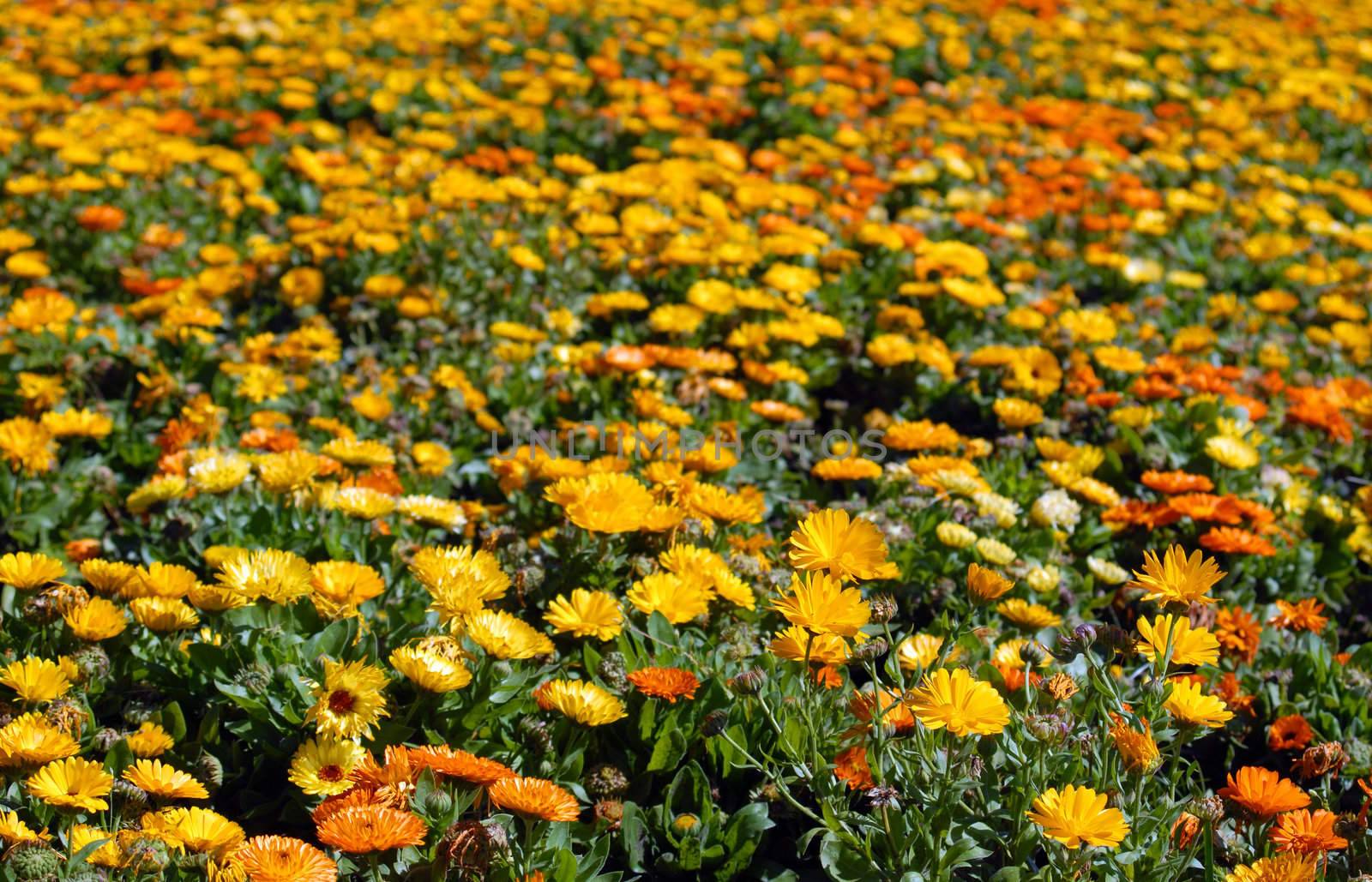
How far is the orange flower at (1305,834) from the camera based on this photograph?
2049 millimetres

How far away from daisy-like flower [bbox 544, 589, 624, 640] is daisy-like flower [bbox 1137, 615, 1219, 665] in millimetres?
1041

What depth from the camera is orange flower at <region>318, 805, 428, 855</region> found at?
179 centimetres

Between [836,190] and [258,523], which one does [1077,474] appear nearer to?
[258,523]

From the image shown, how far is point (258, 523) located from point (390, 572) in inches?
15.2

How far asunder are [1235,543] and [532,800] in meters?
2.29

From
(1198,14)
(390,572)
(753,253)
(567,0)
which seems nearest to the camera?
(390,572)

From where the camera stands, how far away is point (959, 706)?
73.4 inches

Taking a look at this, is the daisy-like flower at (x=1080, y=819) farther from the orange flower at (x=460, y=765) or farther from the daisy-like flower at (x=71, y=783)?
the daisy-like flower at (x=71, y=783)

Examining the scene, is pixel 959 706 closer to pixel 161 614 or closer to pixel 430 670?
→ pixel 430 670

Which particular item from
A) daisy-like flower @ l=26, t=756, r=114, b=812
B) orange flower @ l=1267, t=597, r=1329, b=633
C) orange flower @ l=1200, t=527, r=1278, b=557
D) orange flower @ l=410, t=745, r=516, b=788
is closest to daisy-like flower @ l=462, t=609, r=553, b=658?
orange flower @ l=410, t=745, r=516, b=788

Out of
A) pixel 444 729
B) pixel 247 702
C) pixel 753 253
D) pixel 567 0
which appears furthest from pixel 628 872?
pixel 567 0

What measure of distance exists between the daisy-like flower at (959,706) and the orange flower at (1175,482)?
197cm

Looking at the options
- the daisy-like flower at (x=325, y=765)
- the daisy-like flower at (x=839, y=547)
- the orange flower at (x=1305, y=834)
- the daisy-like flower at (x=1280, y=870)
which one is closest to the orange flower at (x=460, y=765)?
the daisy-like flower at (x=325, y=765)

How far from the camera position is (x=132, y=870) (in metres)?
1.90
